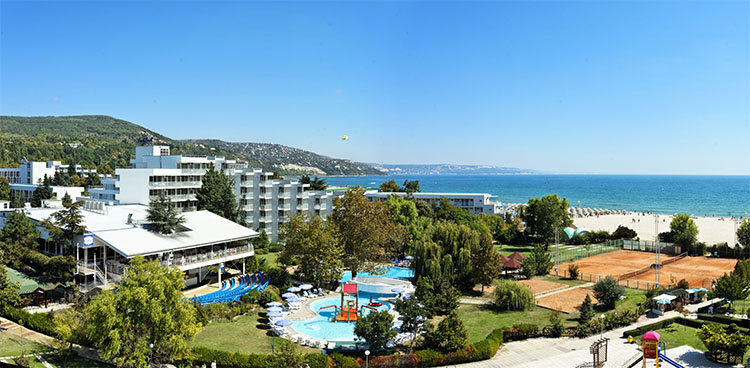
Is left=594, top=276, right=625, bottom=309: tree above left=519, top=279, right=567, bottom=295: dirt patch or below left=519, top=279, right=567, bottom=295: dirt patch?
above

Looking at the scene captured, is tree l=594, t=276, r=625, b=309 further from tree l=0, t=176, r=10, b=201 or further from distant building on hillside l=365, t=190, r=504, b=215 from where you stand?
tree l=0, t=176, r=10, b=201

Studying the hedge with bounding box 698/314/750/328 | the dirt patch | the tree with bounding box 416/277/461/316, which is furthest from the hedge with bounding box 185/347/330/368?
the hedge with bounding box 698/314/750/328

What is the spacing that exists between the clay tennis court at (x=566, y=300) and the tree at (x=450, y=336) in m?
12.9

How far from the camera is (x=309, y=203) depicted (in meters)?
69.1

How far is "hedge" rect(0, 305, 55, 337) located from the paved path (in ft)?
74.1

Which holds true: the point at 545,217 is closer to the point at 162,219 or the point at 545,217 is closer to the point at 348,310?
the point at 348,310

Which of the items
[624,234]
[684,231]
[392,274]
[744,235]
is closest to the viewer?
[392,274]

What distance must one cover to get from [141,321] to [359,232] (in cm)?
2314

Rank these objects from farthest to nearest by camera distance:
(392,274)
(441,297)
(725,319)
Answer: (392,274) < (441,297) < (725,319)

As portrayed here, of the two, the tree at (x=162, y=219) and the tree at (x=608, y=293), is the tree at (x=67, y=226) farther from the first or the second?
the tree at (x=608, y=293)

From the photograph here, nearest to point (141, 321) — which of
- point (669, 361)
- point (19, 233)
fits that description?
point (19, 233)

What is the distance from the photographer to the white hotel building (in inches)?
2112

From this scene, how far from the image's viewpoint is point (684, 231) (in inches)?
2387

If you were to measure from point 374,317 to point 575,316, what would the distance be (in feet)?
52.0
